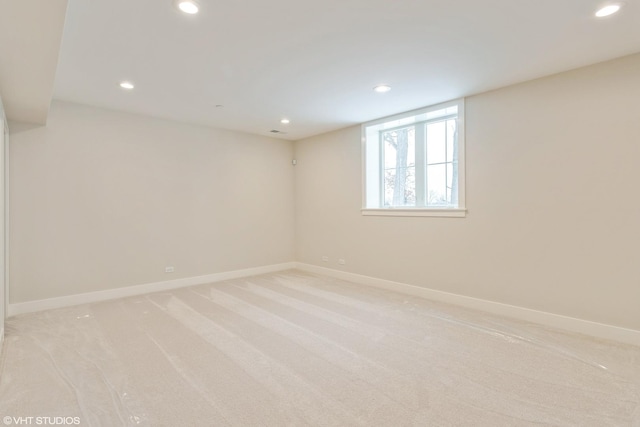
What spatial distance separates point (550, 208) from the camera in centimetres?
312

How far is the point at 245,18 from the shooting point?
2.12 m

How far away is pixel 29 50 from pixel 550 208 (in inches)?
168

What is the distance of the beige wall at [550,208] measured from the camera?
8.99 ft

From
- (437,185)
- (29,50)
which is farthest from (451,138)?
(29,50)

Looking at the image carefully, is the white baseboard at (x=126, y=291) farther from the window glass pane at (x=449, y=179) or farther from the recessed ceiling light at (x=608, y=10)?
the recessed ceiling light at (x=608, y=10)

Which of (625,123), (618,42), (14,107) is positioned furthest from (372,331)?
(14,107)

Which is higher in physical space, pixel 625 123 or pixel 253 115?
pixel 253 115

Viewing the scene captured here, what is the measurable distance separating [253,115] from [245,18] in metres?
2.26

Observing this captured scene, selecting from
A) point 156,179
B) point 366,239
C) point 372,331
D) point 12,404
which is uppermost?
point 156,179

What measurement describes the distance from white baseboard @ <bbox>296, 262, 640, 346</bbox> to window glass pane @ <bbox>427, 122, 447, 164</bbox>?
67.8 inches

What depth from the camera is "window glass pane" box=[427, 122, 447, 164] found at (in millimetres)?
4203

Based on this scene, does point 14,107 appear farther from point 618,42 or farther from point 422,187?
point 618,42

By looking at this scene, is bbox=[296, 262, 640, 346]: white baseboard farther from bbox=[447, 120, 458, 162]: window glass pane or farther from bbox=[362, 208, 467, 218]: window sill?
bbox=[447, 120, 458, 162]: window glass pane

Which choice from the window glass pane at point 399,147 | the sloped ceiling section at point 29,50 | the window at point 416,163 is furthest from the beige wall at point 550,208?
the sloped ceiling section at point 29,50
